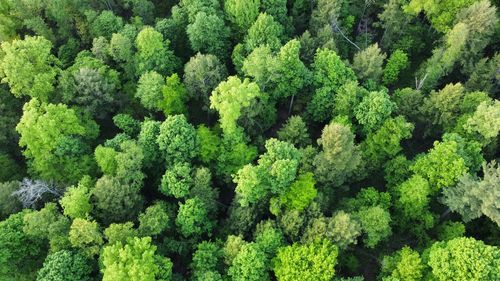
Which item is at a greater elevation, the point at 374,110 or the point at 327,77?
the point at 327,77

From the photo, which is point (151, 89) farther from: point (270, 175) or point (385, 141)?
point (385, 141)

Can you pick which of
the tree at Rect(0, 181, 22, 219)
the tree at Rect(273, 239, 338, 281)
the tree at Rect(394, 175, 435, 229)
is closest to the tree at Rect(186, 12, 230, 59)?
the tree at Rect(0, 181, 22, 219)

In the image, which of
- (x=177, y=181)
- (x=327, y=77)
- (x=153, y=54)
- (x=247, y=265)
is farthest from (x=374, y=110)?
(x=153, y=54)

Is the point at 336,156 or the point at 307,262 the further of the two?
the point at 336,156

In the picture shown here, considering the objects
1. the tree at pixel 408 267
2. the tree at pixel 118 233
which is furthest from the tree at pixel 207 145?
the tree at pixel 408 267

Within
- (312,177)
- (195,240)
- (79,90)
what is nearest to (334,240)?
(312,177)

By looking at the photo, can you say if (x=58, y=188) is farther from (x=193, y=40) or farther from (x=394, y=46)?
(x=394, y=46)

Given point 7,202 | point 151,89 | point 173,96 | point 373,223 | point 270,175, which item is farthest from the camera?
point 173,96

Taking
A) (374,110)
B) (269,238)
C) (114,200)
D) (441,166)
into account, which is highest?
(374,110)
